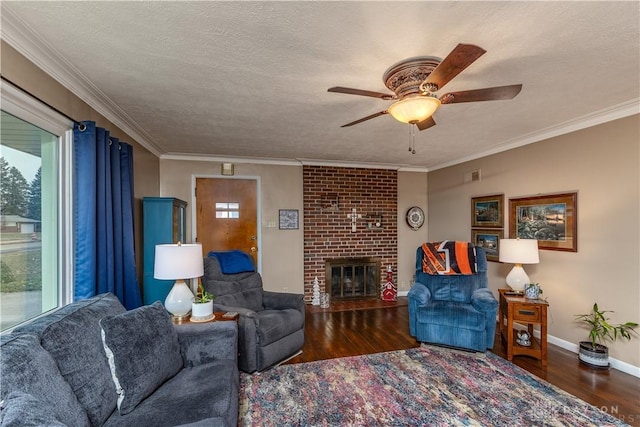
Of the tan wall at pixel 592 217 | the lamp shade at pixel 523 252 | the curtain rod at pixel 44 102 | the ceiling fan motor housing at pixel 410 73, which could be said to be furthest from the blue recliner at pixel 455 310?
the curtain rod at pixel 44 102

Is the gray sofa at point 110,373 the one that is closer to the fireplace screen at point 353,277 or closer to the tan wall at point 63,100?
the tan wall at point 63,100

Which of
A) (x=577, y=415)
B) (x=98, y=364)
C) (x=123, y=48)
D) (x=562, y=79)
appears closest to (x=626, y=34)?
(x=562, y=79)

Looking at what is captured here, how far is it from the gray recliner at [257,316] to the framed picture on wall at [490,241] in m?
2.70

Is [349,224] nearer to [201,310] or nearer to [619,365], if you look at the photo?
[201,310]

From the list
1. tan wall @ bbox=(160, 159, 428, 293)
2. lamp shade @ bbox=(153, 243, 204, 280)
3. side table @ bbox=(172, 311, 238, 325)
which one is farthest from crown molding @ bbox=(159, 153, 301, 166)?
side table @ bbox=(172, 311, 238, 325)

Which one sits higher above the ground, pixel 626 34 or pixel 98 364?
pixel 626 34

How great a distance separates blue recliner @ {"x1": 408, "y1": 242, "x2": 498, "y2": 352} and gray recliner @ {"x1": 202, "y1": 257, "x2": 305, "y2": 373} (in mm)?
1281

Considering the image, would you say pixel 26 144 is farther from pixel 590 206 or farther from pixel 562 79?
pixel 590 206

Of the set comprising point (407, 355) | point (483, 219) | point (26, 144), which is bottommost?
point (407, 355)

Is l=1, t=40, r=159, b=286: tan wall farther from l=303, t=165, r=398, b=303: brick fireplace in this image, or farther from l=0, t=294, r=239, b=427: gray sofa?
l=303, t=165, r=398, b=303: brick fireplace

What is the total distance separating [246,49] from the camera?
1.68 metres

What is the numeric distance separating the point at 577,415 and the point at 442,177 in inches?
144

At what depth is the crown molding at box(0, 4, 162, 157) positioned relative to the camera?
1.45 metres

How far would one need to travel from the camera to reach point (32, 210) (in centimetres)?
180
